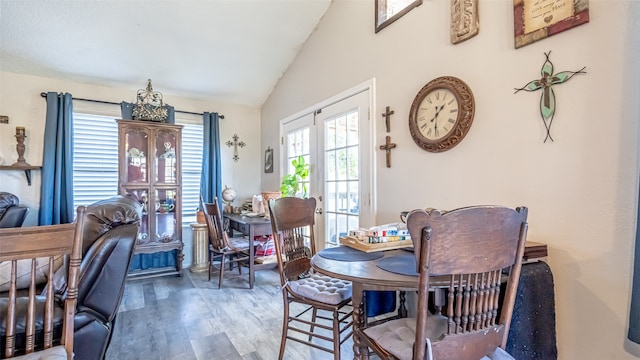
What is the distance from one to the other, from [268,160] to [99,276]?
10.5 ft

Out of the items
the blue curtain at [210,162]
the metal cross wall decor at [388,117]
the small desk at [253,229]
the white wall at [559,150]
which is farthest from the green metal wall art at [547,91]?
the blue curtain at [210,162]

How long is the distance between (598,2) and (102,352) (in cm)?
289

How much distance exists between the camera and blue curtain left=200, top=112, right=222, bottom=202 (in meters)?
4.29

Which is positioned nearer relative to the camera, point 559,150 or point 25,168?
point 559,150

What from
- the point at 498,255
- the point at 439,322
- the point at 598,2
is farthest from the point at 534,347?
the point at 598,2

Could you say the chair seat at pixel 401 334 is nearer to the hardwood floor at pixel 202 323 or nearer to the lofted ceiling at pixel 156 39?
the hardwood floor at pixel 202 323

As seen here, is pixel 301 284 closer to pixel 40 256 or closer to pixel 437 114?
pixel 40 256

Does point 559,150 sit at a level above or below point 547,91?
below

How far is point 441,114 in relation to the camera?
2.01 m

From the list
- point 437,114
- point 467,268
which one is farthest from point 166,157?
point 467,268

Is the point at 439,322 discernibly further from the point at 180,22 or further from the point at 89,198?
the point at 89,198

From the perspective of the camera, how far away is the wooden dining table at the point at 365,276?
1.13m

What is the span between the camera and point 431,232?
0.89 meters

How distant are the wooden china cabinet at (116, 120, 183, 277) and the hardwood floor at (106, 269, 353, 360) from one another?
16.0 inches
